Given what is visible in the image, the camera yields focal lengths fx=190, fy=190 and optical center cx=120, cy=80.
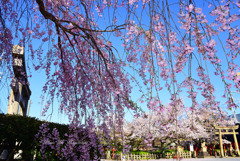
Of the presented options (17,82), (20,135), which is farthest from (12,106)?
(17,82)

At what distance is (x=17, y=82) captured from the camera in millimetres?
3777

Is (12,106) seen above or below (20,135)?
above

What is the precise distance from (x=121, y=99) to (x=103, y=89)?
1.23ft

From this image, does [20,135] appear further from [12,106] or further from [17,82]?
[12,106]

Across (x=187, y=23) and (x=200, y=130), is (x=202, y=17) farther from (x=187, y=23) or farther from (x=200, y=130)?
(x=200, y=130)

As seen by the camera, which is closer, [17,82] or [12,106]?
[17,82]

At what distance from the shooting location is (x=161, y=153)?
740 inches

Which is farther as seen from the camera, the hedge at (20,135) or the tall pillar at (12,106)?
the tall pillar at (12,106)

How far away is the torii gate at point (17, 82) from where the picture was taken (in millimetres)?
3728

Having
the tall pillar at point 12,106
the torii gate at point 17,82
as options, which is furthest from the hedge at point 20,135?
the tall pillar at point 12,106

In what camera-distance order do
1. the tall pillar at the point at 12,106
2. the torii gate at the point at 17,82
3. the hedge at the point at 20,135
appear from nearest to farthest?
1. the torii gate at the point at 17,82
2. the hedge at the point at 20,135
3. the tall pillar at the point at 12,106

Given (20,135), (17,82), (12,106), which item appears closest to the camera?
(17,82)

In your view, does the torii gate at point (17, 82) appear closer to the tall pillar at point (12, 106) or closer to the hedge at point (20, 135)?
the tall pillar at point (12, 106)

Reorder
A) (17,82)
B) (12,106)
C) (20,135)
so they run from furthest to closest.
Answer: (12,106)
(20,135)
(17,82)
